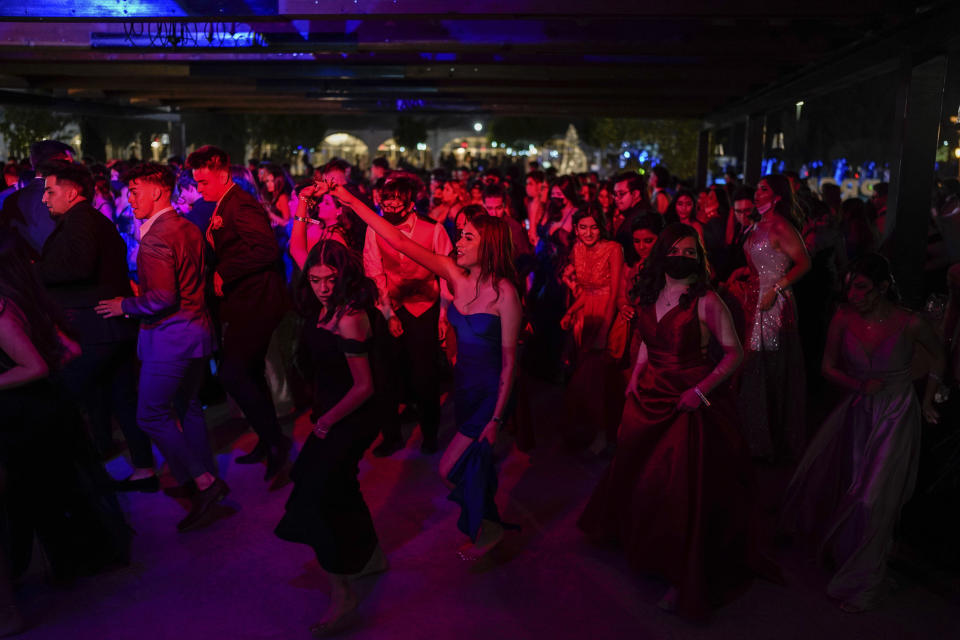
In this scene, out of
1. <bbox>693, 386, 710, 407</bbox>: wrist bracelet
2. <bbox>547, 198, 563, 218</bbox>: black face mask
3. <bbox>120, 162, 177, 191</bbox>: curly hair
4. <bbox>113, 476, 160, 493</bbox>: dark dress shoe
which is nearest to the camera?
<bbox>693, 386, 710, 407</bbox>: wrist bracelet

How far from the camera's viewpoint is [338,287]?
3615 millimetres

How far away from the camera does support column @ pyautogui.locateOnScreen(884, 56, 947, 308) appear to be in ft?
19.0

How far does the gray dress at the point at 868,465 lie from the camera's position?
3828 millimetres

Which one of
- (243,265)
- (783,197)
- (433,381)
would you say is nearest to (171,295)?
(243,265)

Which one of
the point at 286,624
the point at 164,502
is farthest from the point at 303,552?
the point at 164,502

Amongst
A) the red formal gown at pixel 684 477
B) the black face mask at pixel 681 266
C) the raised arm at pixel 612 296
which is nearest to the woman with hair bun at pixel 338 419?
the red formal gown at pixel 684 477

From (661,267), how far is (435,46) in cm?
455

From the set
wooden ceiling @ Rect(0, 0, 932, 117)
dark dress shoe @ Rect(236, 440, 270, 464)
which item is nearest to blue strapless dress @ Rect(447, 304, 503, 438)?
dark dress shoe @ Rect(236, 440, 270, 464)

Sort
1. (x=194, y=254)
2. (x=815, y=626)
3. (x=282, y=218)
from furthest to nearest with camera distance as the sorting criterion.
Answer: (x=282, y=218) → (x=194, y=254) → (x=815, y=626)

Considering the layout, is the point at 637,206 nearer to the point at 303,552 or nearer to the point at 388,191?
the point at 388,191

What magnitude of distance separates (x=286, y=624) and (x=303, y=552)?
0.71 metres

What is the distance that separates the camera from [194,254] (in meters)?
4.71

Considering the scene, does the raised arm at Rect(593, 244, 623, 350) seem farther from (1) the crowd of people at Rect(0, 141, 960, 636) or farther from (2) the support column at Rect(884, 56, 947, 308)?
(2) the support column at Rect(884, 56, 947, 308)

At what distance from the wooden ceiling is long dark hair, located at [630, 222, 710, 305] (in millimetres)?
2162
